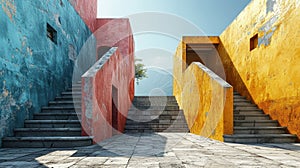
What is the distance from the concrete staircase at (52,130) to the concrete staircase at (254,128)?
314cm

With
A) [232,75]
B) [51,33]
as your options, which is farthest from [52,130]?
[232,75]

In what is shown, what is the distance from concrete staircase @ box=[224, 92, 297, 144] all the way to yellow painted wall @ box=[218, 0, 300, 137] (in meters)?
0.18

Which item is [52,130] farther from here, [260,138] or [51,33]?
[260,138]

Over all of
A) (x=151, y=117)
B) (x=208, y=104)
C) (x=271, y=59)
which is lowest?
(x=151, y=117)

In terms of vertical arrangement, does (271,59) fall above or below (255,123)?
above

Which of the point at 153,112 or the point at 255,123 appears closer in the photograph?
the point at 255,123

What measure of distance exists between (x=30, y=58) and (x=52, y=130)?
184cm

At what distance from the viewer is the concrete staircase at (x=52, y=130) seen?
137 inches

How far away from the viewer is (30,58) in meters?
4.45

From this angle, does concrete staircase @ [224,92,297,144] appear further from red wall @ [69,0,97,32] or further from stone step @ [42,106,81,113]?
red wall @ [69,0,97,32]

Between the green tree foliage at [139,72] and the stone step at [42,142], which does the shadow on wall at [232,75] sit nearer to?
the stone step at [42,142]

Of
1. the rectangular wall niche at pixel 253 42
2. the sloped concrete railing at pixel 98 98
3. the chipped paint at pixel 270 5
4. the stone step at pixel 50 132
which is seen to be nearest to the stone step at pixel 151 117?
the sloped concrete railing at pixel 98 98

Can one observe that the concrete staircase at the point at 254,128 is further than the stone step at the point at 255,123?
No

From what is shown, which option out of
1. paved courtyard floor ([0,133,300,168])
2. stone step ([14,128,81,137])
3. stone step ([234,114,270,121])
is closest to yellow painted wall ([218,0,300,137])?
stone step ([234,114,270,121])
